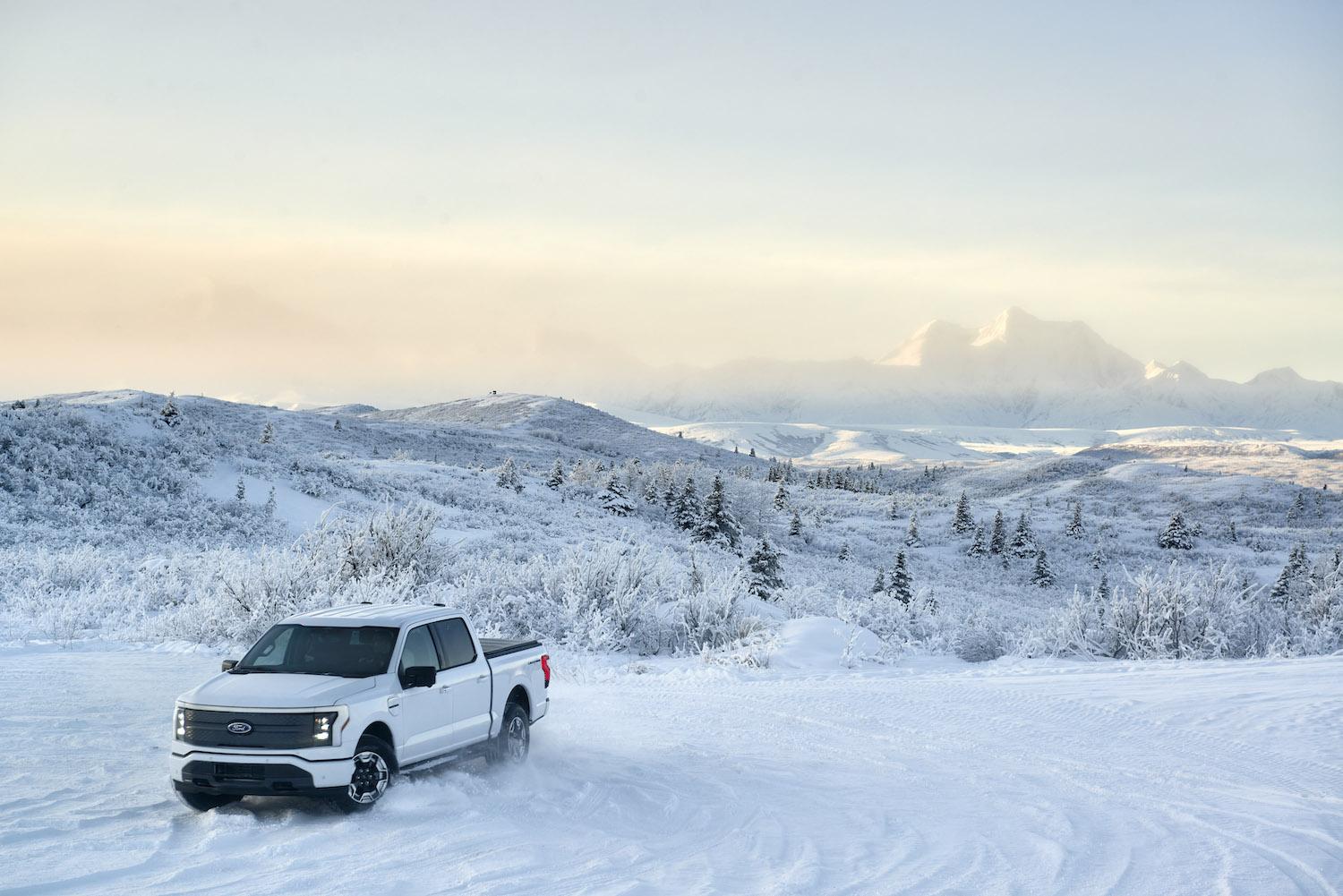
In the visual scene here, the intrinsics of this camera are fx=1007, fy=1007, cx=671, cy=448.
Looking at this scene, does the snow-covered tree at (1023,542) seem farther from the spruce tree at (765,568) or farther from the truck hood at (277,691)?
the truck hood at (277,691)

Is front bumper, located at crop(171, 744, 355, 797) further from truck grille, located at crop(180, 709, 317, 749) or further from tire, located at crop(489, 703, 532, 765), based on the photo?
tire, located at crop(489, 703, 532, 765)

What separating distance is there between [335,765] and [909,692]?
9.24 m

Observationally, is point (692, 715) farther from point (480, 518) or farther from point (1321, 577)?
point (480, 518)

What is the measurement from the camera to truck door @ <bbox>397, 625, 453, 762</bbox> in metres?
8.34

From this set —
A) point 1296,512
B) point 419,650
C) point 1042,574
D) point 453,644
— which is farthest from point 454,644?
point 1296,512

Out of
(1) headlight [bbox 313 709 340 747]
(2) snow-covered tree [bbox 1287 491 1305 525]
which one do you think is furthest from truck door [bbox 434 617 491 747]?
(2) snow-covered tree [bbox 1287 491 1305 525]

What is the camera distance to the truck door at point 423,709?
8.34 m

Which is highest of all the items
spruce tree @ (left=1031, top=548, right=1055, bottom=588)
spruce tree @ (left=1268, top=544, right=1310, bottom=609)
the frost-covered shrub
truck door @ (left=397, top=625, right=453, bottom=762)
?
truck door @ (left=397, top=625, right=453, bottom=762)

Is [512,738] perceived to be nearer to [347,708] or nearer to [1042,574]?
[347,708]

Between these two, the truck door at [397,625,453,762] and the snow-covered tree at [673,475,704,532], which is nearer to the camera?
the truck door at [397,625,453,762]

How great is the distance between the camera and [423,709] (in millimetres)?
8539

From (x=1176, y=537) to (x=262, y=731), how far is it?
215ft

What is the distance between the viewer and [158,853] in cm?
681

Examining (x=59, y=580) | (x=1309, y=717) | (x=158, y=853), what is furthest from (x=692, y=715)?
(x=59, y=580)
